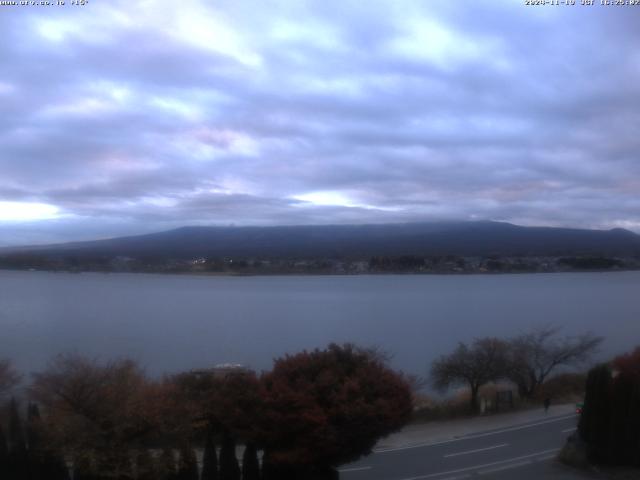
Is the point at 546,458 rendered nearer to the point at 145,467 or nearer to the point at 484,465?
the point at 484,465

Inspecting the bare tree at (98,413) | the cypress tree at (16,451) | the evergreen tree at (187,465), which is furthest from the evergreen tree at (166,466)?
the cypress tree at (16,451)

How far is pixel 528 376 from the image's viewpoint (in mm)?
35188

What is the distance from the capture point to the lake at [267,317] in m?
38.1

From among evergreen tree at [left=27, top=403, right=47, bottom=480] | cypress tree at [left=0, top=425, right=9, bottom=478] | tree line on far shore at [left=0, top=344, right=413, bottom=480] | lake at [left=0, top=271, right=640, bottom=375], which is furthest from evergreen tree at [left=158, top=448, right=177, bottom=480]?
lake at [left=0, top=271, right=640, bottom=375]

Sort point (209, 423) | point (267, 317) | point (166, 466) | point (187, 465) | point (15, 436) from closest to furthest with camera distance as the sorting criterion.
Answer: point (15, 436) → point (166, 466) → point (187, 465) → point (209, 423) → point (267, 317)

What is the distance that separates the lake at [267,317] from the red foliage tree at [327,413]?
19.2m

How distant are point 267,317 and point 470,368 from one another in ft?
84.5

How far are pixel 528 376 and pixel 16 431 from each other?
27413 millimetres

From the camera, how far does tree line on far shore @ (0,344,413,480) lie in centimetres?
1280

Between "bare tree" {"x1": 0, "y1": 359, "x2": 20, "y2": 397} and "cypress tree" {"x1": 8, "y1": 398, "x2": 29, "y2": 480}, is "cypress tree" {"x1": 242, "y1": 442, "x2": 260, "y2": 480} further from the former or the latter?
"bare tree" {"x1": 0, "y1": 359, "x2": 20, "y2": 397}

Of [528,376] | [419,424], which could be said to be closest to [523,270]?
[528,376]

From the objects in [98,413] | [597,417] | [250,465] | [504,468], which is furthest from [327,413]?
[597,417]

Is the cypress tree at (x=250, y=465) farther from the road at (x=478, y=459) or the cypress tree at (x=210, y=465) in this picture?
the road at (x=478, y=459)

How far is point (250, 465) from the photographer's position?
14133mm
